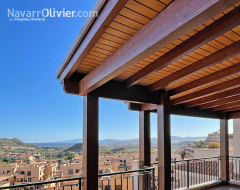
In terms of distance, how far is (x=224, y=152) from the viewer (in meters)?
7.26

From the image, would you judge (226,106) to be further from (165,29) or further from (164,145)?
(165,29)

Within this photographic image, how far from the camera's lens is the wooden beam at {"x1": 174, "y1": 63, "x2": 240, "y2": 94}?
3.33 metres

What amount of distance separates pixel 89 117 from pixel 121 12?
2.30 m

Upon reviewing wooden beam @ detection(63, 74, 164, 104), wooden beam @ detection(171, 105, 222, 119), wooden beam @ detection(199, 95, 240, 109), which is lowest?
wooden beam @ detection(171, 105, 222, 119)

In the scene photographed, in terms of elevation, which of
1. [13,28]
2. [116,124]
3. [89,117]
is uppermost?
[13,28]

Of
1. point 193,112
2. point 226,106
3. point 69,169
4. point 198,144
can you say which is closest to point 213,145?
point 198,144

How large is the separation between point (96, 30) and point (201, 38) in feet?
3.67

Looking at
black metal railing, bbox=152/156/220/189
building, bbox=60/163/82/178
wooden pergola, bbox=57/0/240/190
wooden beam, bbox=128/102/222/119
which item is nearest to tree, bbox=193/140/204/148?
black metal railing, bbox=152/156/220/189

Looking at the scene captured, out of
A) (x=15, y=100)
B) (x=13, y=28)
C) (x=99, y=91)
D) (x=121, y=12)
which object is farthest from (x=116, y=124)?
(x=121, y=12)

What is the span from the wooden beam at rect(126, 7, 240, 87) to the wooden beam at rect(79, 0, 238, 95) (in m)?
0.52

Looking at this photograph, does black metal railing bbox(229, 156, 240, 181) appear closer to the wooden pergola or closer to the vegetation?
the wooden pergola

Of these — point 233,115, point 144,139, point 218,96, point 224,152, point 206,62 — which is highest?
point 206,62

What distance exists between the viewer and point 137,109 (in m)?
5.73

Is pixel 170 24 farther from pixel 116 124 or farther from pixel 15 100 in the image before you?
pixel 15 100
